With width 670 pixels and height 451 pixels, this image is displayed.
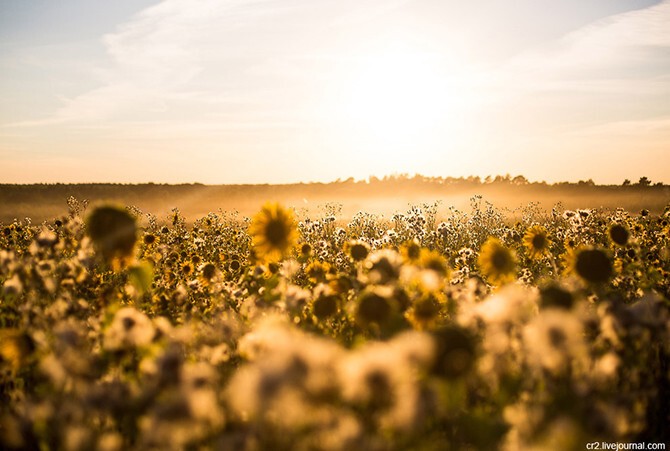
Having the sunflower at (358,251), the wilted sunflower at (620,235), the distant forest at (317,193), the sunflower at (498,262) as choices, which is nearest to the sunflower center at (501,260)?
the sunflower at (498,262)

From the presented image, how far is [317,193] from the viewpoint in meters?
94.9

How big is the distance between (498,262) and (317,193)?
8914 centimetres

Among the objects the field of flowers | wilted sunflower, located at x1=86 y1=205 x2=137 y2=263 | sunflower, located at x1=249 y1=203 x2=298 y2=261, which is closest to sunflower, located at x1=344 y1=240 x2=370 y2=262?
the field of flowers

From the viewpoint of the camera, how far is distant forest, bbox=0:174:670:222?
64.3 meters

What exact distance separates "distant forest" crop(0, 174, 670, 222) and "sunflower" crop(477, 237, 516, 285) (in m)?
51.7

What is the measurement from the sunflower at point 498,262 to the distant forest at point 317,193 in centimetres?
5165

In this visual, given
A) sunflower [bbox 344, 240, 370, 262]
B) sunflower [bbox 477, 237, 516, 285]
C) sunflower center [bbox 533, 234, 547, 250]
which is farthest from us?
sunflower center [bbox 533, 234, 547, 250]

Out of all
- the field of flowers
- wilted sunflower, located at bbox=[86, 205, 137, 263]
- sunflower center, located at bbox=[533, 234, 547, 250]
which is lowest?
the field of flowers

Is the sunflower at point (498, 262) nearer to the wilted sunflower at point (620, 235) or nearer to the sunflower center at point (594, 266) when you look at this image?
the sunflower center at point (594, 266)

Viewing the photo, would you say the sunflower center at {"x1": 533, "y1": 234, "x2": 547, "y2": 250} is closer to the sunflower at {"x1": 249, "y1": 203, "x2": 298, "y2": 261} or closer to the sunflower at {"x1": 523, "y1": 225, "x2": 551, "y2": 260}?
the sunflower at {"x1": 523, "y1": 225, "x2": 551, "y2": 260}

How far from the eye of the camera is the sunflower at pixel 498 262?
614 centimetres

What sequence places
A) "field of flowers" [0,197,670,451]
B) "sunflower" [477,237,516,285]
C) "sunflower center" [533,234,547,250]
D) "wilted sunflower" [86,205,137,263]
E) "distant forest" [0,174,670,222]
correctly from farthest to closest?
"distant forest" [0,174,670,222] < "sunflower center" [533,234,547,250] < "sunflower" [477,237,516,285] < "wilted sunflower" [86,205,137,263] < "field of flowers" [0,197,670,451]

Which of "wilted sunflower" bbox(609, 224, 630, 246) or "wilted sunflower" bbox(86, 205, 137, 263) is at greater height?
"wilted sunflower" bbox(86, 205, 137, 263)

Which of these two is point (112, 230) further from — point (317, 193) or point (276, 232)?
point (317, 193)
